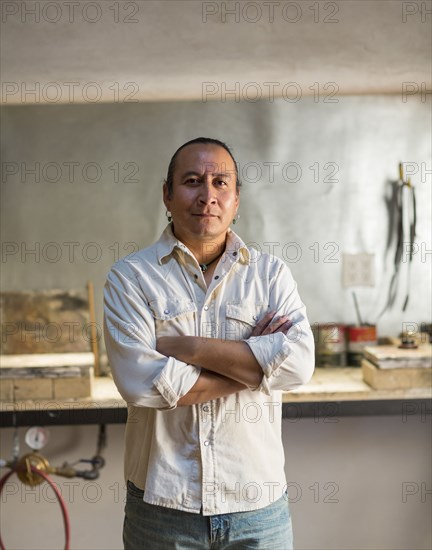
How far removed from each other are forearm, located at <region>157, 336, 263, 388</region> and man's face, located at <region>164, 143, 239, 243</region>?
0.30 metres

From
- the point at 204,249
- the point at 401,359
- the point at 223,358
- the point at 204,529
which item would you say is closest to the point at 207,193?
the point at 204,249

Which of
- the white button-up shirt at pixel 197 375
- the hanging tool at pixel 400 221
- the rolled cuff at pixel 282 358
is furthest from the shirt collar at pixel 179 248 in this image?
the hanging tool at pixel 400 221

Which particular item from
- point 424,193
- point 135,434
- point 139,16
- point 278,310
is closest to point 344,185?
point 424,193

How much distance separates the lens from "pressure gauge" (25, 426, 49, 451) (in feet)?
8.80

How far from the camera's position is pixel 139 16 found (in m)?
3.37

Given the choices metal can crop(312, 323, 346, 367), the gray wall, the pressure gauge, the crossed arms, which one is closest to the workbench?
the pressure gauge

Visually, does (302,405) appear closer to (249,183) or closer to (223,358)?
(249,183)

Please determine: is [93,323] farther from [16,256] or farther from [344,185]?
[344,185]

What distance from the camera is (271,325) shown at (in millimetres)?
1911

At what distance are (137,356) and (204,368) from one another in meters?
0.17

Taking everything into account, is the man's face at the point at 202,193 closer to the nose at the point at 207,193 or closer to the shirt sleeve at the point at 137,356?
Result: the nose at the point at 207,193

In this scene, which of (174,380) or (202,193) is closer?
(174,380)

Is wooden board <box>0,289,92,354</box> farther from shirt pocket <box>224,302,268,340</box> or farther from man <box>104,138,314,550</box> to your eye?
shirt pocket <box>224,302,268,340</box>

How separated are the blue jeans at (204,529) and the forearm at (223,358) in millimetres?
325
